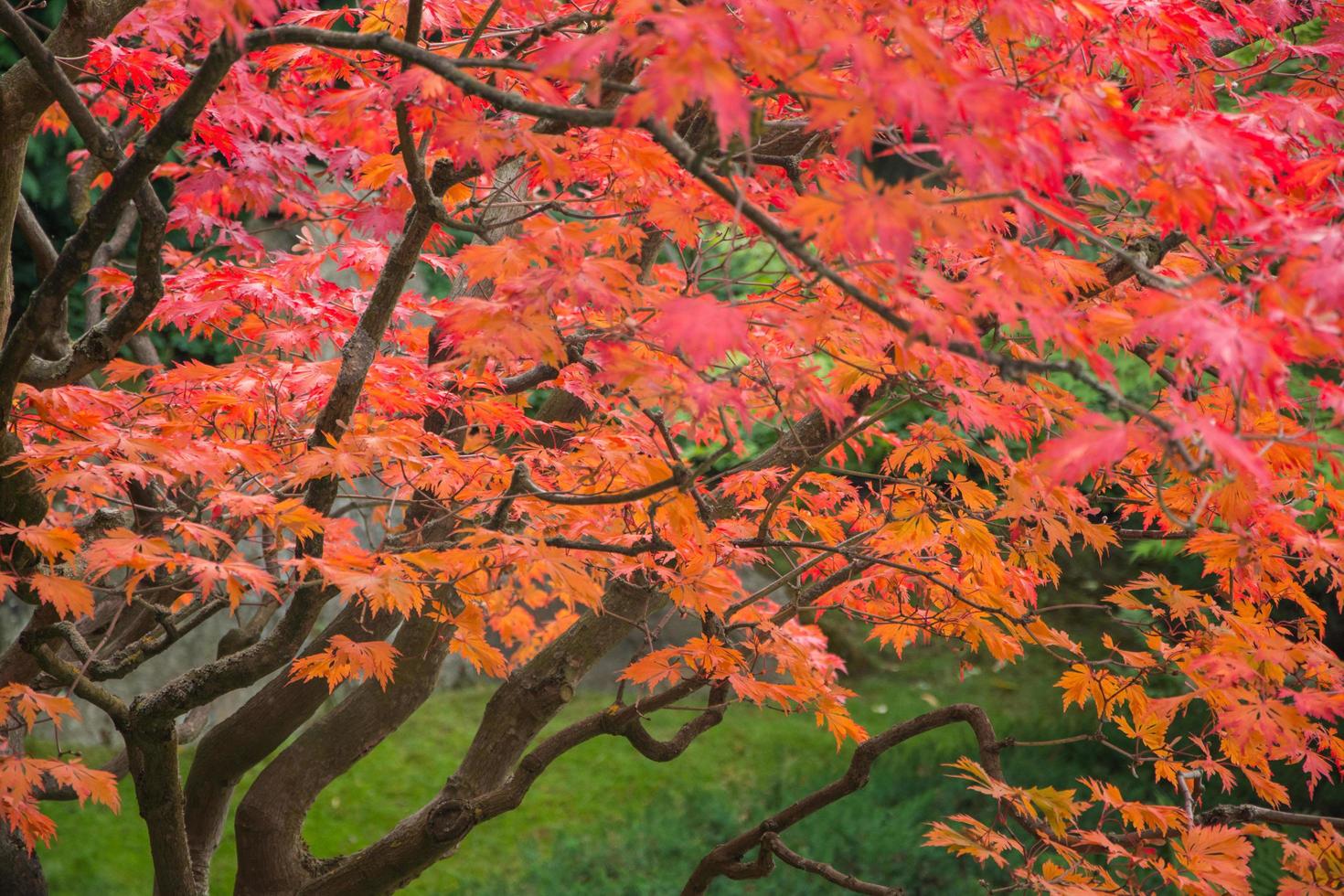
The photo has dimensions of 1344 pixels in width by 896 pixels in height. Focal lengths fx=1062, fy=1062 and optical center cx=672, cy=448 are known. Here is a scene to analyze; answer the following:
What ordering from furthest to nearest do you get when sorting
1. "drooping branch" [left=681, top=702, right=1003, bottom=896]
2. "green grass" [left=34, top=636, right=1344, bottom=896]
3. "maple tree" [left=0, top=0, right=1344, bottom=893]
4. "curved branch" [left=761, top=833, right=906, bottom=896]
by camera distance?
"green grass" [left=34, top=636, right=1344, bottom=896], "drooping branch" [left=681, top=702, right=1003, bottom=896], "curved branch" [left=761, top=833, right=906, bottom=896], "maple tree" [left=0, top=0, right=1344, bottom=893]

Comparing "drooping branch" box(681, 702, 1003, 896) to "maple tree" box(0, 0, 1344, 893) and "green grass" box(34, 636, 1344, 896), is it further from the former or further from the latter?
"green grass" box(34, 636, 1344, 896)

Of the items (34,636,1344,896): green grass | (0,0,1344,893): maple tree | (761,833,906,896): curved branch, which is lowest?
(34,636,1344,896): green grass

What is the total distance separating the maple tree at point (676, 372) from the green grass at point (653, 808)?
149 cm

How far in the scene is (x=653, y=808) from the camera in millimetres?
5812

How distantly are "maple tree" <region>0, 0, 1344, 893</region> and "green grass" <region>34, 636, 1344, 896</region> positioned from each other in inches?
58.8

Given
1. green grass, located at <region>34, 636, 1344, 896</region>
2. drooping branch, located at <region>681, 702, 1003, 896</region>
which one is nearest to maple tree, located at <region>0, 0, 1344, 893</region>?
drooping branch, located at <region>681, 702, 1003, 896</region>

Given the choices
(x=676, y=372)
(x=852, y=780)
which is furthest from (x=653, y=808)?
(x=676, y=372)

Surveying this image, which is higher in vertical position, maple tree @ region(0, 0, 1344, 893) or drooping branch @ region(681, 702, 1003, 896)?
maple tree @ region(0, 0, 1344, 893)

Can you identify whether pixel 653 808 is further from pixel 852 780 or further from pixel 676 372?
pixel 676 372

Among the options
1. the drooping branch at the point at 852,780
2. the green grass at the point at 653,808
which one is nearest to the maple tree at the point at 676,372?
the drooping branch at the point at 852,780

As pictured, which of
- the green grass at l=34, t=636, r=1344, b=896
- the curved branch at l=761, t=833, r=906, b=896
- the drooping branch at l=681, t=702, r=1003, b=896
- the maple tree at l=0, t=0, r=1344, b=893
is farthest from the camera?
the green grass at l=34, t=636, r=1344, b=896

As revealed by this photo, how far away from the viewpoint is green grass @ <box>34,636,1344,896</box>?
4.94 m

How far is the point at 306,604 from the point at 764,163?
1576 millimetres

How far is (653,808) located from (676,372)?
4374mm
